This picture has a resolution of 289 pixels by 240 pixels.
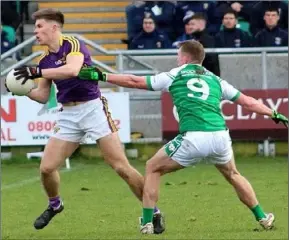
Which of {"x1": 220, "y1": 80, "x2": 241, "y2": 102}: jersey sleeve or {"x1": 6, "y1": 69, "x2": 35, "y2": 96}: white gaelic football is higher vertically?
{"x1": 6, "y1": 69, "x2": 35, "y2": 96}: white gaelic football

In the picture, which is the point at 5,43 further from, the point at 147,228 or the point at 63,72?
the point at 147,228

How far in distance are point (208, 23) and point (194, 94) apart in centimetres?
1023

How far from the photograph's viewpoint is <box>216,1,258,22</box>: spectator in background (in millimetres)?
20391

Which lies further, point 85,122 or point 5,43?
point 5,43

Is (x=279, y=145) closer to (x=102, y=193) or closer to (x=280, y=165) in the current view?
(x=280, y=165)

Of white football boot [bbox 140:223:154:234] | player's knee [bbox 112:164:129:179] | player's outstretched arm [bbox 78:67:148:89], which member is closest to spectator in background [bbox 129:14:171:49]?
player's knee [bbox 112:164:129:179]

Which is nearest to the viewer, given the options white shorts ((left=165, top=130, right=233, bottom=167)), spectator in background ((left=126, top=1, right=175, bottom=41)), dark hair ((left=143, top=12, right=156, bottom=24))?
white shorts ((left=165, top=130, right=233, bottom=167))

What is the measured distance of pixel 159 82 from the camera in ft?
33.9

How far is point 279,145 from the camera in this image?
18.8 meters

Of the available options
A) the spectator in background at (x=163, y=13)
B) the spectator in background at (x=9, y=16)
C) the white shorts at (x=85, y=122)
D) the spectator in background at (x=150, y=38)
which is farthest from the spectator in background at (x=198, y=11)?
the white shorts at (x=85, y=122)

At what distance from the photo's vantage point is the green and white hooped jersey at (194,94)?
10.3m

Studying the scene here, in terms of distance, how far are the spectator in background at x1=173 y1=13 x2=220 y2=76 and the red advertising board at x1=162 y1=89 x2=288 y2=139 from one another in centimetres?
65

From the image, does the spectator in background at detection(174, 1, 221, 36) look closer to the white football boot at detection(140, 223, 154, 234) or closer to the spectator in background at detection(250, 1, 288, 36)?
the spectator in background at detection(250, 1, 288, 36)

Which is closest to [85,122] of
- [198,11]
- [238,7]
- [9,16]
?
[198,11]
